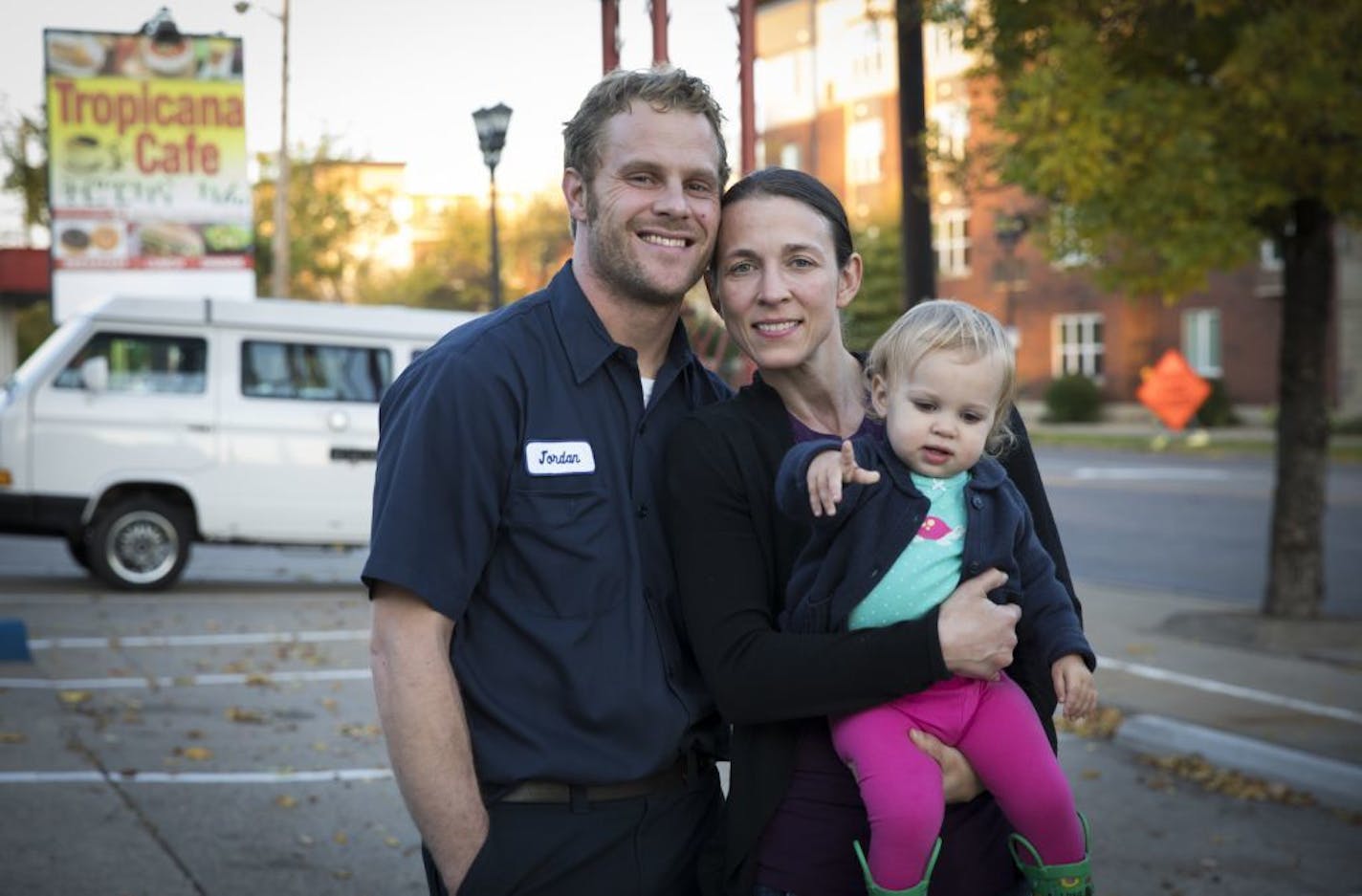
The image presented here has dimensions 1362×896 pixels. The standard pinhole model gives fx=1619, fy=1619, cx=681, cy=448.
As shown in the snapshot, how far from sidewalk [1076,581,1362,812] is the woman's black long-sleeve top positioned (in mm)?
5787

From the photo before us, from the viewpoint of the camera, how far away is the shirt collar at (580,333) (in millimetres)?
3104

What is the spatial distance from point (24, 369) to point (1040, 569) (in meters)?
13.5

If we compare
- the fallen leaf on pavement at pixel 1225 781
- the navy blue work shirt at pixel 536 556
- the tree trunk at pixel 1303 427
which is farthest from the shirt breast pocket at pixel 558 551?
the tree trunk at pixel 1303 427

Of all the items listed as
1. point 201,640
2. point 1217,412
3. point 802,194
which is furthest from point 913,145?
point 1217,412

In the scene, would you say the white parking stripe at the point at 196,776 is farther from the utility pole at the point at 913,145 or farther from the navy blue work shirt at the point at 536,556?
the navy blue work shirt at the point at 536,556

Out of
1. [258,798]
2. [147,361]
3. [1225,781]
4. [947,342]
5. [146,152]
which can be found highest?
[146,152]

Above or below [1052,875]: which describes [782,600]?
above

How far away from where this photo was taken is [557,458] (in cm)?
300

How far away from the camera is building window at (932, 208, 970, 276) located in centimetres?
5919

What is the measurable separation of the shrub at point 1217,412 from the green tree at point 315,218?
23.7 metres

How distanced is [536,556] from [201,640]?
32.3 feet

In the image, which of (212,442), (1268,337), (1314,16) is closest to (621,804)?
(1314,16)

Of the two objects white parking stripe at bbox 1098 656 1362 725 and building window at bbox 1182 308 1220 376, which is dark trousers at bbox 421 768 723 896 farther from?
building window at bbox 1182 308 1220 376

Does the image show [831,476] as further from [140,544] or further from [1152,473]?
[1152,473]
